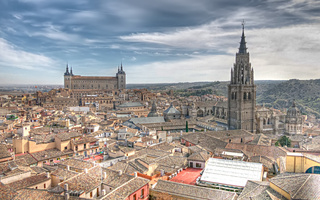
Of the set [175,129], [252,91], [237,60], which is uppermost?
[237,60]

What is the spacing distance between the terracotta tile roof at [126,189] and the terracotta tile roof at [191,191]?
1.59 m

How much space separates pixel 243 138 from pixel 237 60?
16.8 m

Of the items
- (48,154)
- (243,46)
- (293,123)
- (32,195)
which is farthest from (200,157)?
(293,123)

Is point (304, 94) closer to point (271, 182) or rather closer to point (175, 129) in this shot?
point (175, 129)

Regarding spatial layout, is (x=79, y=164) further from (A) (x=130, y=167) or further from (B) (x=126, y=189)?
(B) (x=126, y=189)

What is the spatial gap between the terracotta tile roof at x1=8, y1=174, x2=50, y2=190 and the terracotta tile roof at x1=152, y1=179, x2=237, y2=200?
741 cm

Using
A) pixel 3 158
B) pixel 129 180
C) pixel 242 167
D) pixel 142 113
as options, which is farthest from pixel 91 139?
pixel 142 113

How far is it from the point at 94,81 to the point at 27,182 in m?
134

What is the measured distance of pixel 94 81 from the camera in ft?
472

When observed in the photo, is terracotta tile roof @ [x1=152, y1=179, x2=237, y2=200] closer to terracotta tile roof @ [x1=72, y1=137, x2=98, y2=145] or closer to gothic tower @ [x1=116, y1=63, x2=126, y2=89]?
terracotta tile roof @ [x1=72, y1=137, x2=98, y2=145]

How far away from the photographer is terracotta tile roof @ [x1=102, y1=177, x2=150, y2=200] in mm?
13604

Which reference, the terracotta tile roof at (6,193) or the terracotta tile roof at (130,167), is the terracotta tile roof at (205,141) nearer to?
the terracotta tile roof at (130,167)

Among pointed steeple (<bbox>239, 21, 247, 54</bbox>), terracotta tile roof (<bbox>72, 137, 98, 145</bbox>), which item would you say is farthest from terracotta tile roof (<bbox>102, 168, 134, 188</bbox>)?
pointed steeple (<bbox>239, 21, 247, 54</bbox>)

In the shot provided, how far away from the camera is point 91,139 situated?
2645 centimetres
